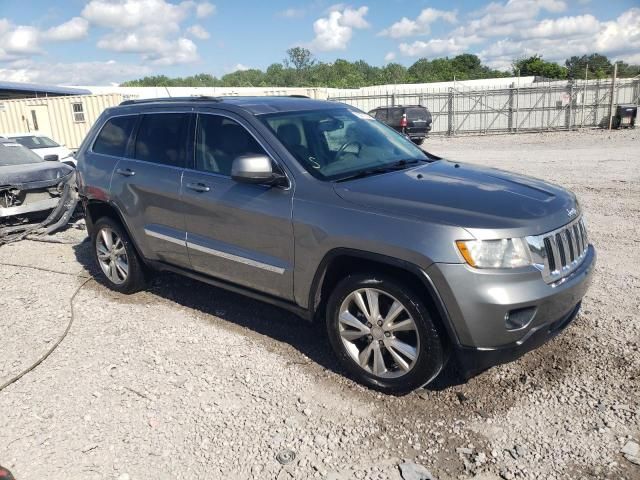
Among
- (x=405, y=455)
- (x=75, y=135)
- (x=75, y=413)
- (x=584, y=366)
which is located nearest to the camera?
(x=405, y=455)

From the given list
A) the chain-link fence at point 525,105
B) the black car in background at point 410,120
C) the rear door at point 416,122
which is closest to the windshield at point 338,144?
the black car in background at point 410,120

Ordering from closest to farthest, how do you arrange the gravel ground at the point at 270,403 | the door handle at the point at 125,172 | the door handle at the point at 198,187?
the gravel ground at the point at 270,403 < the door handle at the point at 198,187 < the door handle at the point at 125,172

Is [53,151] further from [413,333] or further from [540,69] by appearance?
[540,69]

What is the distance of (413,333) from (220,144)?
213 cm

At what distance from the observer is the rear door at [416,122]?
23.0 meters

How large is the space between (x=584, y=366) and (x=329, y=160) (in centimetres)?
227

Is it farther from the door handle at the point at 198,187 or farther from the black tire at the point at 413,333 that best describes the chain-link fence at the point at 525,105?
the black tire at the point at 413,333

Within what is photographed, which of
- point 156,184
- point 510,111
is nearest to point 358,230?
point 156,184

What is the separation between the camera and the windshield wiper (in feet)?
12.0

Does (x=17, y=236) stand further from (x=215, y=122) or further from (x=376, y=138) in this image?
(x=376, y=138)

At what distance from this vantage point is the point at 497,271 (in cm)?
288

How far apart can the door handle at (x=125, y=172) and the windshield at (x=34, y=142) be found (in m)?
12.3

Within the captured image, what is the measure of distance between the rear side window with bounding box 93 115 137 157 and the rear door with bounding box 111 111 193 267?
0.14 m

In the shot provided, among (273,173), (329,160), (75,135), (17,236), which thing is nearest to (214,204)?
(273,173)
